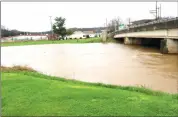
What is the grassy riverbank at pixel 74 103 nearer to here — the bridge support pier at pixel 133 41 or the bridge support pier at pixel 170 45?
the bridge support pier at pixel 170 45

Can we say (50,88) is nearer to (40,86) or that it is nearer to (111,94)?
(40,86)

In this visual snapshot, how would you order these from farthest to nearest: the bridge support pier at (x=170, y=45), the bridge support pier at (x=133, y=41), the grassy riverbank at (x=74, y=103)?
1. the bridge support pier at (x=133, y=41)
2. the bridge support pier at (x=170, y=45)
3. the grassy riverbank at (x=74, y=103)

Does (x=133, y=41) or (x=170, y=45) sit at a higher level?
(x=170, y=45)

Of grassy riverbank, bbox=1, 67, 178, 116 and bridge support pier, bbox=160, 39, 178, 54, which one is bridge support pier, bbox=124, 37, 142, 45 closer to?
bridge support pier, bbox=160, 39, 178, 54

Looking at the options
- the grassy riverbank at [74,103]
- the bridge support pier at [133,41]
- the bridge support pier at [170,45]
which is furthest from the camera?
the bridge support pier at [133,41]

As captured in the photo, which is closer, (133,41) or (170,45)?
(170,45)

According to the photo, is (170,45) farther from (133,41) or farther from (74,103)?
(133,41)

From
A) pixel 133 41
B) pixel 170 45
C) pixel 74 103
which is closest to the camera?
pixel 74 103

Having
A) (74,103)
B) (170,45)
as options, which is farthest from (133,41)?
(74,103)

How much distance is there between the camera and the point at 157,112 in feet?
17.9

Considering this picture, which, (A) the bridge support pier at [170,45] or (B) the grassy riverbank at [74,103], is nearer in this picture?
(B) the grassy riverbank at [74,103]

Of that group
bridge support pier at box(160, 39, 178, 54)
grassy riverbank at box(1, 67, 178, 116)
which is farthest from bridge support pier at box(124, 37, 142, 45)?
grassy riverbank at box(1, 67, 178, 116)

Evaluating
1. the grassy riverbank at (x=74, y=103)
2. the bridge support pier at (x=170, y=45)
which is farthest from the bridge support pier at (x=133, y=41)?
the grassy riverbank at (x=74, y=103)

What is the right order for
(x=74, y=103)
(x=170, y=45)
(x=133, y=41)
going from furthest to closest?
(x=133, y=41) → (x=170, y=45) → (x=74, y=103)
